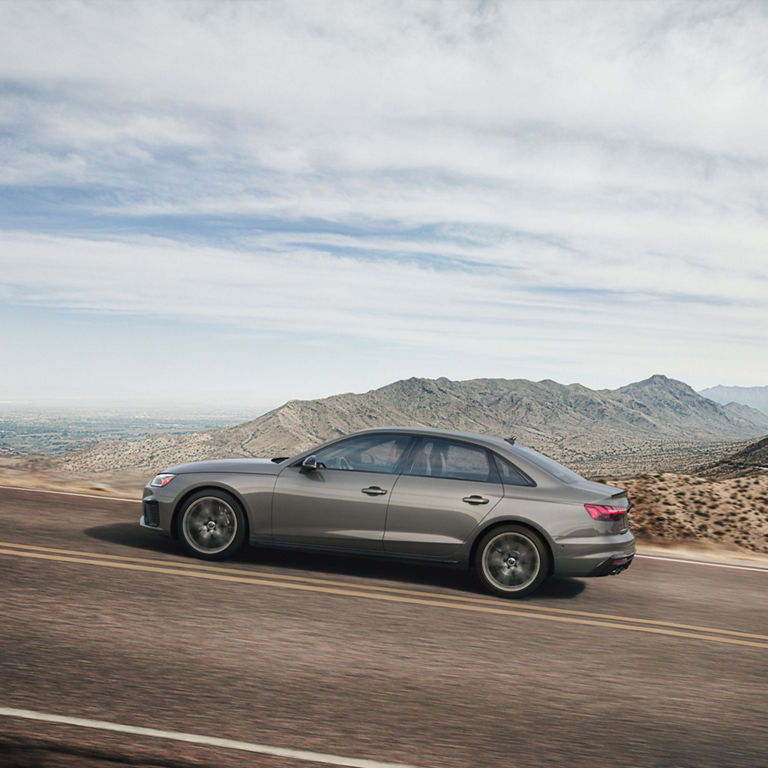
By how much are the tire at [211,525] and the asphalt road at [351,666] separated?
25cm

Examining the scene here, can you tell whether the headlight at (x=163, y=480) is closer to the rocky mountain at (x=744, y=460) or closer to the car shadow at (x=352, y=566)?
the car shadow at (x=352, y=566)

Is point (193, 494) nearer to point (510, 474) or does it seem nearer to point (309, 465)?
point (309, 465)

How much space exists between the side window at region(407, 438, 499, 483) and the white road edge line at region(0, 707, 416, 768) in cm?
391

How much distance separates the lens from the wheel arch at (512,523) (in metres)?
7.02

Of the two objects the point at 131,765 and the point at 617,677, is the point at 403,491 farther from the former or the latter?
the point at 131,765

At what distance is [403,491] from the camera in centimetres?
725

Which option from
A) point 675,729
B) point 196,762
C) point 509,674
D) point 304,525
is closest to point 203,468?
point 304,525

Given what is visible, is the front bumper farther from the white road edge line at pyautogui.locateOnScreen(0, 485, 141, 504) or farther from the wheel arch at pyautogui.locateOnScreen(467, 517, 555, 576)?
the white road edge line at pyautogui.locateOnScreen(0, 485, 141, 504)

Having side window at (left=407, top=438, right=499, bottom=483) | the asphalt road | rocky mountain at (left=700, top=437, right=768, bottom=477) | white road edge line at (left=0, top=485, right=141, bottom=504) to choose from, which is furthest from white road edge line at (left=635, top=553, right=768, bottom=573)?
rocky mountain at (left=700, top=437, right=768, bottom=477)

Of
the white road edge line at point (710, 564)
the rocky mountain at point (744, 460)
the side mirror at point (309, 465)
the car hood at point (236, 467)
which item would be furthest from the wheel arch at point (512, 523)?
the rocky mountain at point (744, 460)

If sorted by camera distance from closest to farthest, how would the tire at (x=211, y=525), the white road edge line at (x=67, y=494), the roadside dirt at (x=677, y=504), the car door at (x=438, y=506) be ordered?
the car door at (x=438, y=506) < the tire at (x=211, y=525) < the white road edge line at (x=67, y=494) < the roadside dirt at (x=677, y=504)

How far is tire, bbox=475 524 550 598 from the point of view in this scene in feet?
23.1

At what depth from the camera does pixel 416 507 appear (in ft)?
23.6

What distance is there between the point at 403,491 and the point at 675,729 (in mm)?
3417
